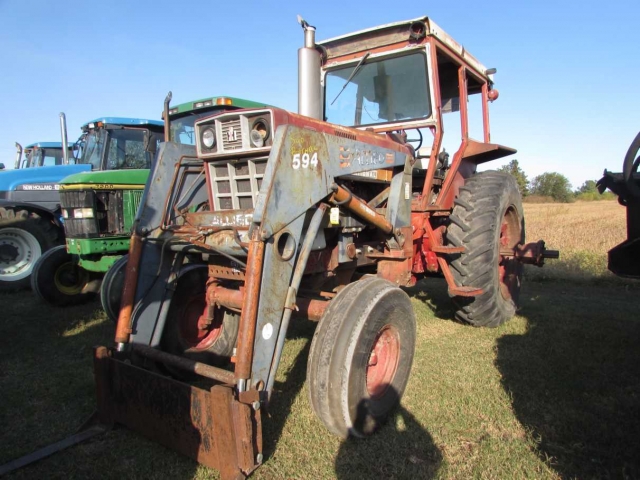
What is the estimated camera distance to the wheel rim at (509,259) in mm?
5332

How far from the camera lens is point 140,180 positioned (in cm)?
653

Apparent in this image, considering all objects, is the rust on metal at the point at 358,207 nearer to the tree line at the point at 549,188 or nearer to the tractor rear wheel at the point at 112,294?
the tractor rear wheel at the point at 112,294

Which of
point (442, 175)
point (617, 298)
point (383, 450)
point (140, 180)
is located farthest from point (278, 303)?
point (617, 298)

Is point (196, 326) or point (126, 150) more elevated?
point (126, 150)

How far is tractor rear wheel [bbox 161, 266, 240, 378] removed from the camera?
11.9ft

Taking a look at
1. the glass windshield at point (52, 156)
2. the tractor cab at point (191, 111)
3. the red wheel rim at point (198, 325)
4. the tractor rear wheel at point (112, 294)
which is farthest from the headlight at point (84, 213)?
the glass windshield at point (52, 156)

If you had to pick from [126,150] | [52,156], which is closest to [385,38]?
[126,150]

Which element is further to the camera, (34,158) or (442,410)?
(34,158)

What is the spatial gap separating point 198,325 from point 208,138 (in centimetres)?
156

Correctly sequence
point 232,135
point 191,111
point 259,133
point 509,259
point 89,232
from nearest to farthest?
point 259,133, point 232,135, point 509,259, point 89,232, point 191,111

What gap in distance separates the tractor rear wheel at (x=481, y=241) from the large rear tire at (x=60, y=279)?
5075 mm

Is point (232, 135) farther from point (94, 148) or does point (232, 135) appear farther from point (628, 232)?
point (94, 148)

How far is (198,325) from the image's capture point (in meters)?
3.86

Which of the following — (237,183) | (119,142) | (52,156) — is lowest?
(237,183)
